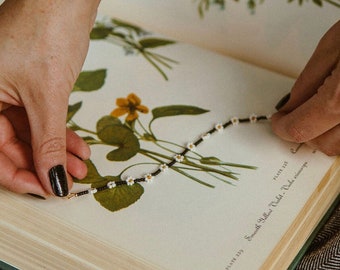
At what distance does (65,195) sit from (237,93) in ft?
0.70

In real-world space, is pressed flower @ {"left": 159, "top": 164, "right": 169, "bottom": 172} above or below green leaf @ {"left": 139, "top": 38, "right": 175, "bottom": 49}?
below

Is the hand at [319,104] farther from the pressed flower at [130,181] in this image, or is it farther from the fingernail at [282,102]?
the pressed flower at [130,181]

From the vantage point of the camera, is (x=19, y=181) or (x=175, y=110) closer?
(x=19, y=181)

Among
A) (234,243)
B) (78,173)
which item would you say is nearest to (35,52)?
(78,173)

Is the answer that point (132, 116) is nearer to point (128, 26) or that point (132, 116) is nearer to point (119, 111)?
point (119, 111)

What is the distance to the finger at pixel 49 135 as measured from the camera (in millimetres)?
490

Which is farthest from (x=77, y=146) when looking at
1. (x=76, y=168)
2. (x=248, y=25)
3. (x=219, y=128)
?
(x=248, y=25)

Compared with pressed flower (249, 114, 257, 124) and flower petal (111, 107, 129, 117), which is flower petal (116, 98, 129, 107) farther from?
pressed flower (249, 114, 257, 124)

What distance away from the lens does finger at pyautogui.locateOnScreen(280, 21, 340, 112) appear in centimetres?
53

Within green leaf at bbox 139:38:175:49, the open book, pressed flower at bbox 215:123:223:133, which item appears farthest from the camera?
green leaf at bbox 139:38:175:49

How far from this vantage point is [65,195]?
1.65ft

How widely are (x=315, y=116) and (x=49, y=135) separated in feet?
0.71

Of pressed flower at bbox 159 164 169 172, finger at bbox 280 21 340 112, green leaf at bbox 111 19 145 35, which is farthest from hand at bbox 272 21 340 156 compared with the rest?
green leaf at bbox 111 19 145 35

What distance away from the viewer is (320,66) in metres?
0.54
